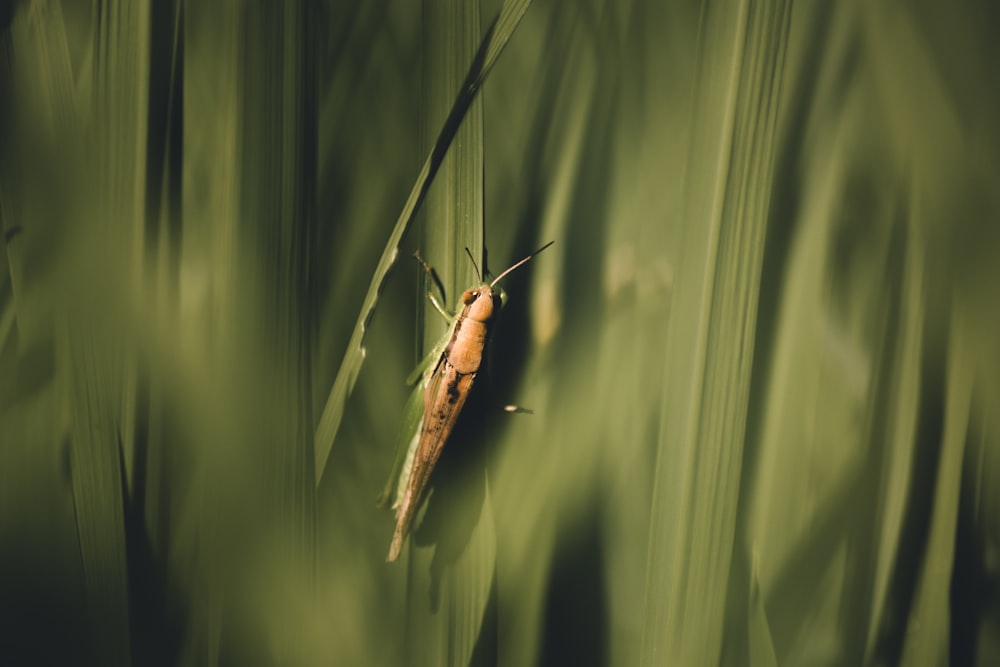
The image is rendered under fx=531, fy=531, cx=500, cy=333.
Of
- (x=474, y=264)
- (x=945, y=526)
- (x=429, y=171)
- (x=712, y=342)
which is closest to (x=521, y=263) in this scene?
(x=474, y=264)

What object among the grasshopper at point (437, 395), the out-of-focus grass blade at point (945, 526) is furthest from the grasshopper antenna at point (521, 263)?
the out-of-focus grass blade at point (945, 526)

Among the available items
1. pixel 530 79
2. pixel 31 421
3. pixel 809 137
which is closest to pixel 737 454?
pixel 809 137

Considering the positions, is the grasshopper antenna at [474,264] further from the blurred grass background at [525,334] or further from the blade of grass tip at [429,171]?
the blade of grass tip at [429,171]

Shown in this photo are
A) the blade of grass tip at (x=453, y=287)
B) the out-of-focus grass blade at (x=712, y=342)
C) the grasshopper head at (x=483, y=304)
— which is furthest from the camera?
the grasshopper head at (x=483, y=304)

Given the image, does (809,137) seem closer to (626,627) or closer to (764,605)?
(764,605)

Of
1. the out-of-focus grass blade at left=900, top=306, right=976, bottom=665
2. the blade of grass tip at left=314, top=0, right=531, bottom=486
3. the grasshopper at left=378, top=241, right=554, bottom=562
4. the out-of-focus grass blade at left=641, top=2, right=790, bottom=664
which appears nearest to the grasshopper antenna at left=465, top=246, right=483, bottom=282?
the grasshopper at left=378, top=241, right=554, bottom=562

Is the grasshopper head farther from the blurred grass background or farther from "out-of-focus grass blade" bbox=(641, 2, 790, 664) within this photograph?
"out-of-focus grass blade" bbox=(641, 2, 790, 664)
